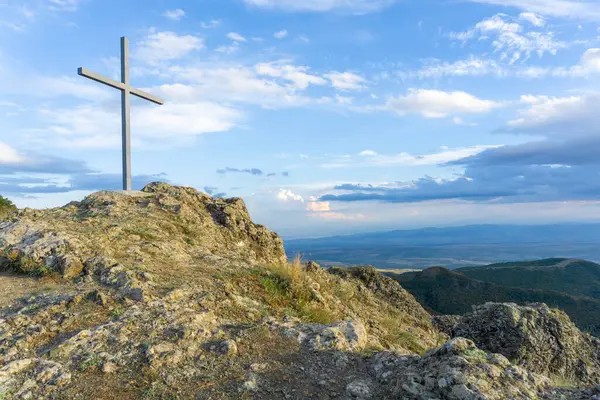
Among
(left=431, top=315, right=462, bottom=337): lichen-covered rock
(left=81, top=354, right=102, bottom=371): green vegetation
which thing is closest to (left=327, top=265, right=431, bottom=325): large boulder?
(left=431, top=315, right=462, bottom=337): lichen-covered rock

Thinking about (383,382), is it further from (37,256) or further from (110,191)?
(110,191)

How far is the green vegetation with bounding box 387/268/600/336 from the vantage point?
59812mm

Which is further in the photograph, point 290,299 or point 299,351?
point 290,299

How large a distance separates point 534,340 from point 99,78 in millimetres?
15124

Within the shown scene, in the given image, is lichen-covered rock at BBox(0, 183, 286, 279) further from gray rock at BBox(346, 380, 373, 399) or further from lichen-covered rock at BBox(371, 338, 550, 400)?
lichen-covered rock at BBox(371, 338, 550, 400)

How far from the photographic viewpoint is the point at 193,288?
8305 mm

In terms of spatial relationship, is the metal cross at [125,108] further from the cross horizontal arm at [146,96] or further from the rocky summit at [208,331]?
the rocky summit at [208,331]

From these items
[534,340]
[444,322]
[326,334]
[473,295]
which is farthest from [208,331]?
[473,295]

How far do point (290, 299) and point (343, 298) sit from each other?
3.29m

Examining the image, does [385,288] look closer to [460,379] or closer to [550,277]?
[460,379]

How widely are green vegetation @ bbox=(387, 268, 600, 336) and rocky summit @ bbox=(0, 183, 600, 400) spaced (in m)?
50.8

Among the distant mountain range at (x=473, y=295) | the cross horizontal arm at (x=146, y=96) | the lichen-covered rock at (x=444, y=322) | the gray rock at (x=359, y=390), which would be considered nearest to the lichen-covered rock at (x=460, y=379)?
the gray rock at (x=359, y=390)

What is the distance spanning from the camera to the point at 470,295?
62.3m

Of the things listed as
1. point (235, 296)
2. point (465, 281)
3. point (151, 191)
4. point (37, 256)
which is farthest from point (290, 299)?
point (465, 281)
